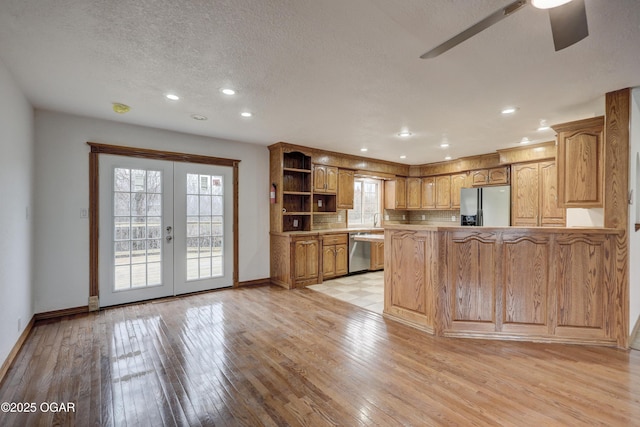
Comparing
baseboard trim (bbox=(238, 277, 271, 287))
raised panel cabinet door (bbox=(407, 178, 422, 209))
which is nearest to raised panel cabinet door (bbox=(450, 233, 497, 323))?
baseboard trim (bbox=(238, 277, 271, 287))

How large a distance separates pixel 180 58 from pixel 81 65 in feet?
3.03

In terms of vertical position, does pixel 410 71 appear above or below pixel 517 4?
above

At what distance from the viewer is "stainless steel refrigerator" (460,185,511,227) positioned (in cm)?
582

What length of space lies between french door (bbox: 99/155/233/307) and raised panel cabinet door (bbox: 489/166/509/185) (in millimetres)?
5318

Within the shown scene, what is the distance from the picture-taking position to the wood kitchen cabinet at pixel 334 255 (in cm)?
573

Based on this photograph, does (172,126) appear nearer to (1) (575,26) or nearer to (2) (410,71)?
(2) (410,71)

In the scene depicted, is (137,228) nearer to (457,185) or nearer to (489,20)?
(489,20)

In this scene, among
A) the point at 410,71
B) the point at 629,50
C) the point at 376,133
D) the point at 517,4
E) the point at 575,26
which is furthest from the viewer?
the point at 376,133

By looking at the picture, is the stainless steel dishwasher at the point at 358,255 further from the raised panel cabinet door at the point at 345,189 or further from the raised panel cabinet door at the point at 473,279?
the raised panel cabinet door at the point at 473,279

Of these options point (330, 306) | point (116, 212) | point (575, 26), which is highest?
point (575, 26)

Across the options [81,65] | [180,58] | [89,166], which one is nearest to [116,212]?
[89,166]

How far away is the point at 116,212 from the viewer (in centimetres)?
417

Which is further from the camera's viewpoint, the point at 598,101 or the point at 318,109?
the point at 318,109

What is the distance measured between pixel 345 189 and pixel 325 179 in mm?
600
